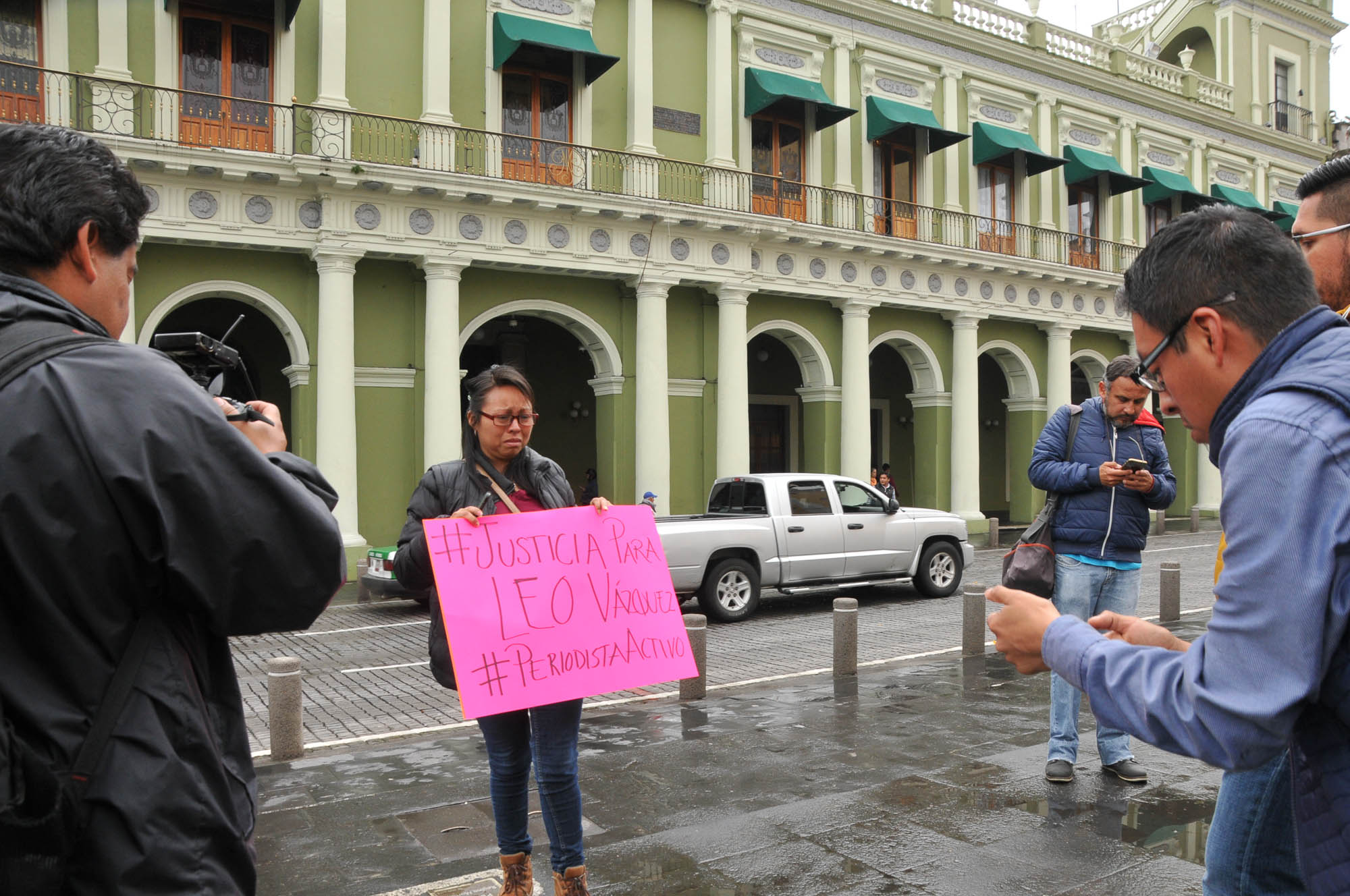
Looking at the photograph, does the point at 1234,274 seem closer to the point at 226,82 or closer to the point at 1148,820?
the point at 1148,820

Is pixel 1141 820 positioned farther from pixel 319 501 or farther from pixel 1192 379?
pixel 319 501

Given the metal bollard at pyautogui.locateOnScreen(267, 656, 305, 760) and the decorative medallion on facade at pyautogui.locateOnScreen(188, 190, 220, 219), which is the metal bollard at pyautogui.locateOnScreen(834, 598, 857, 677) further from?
the decorative medallion on facade at pyautogui.locateOnScreen(188, 190, 220, 219)

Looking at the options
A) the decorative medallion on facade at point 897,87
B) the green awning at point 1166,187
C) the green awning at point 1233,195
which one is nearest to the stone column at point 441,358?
the decorative medallion on facade at point 897,87

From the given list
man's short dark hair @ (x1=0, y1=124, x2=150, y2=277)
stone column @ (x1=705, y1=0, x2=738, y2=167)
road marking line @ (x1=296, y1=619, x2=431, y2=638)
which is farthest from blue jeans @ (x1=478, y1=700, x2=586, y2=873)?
stone column @ (x1=705, y1=0, x2=738, y2=167)

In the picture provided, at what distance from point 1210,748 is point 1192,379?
2.31 ft

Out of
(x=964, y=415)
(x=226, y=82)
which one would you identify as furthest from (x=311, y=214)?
(x=964, y=415)

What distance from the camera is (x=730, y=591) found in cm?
1270

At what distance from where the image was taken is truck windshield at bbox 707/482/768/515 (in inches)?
533

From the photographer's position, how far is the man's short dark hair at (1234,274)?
1.81 m

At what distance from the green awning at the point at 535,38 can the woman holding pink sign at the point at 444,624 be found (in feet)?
51.1

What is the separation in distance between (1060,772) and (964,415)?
66.3 feet

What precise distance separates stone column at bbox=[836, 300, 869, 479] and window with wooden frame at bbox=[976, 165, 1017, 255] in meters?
4.51

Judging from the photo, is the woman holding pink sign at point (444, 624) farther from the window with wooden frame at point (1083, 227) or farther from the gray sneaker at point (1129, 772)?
the window with wooden frame at point (1083, 227)

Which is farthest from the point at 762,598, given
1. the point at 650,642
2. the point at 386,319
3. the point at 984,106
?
the point at 984,106
